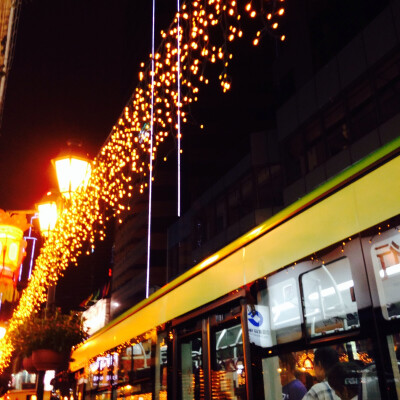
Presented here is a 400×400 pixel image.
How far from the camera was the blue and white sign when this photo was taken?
325 centimetres

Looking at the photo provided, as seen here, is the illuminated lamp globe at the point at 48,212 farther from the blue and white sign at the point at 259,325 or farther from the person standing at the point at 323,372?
the person standing at the point at 323,372

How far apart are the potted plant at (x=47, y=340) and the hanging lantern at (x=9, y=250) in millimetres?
1454

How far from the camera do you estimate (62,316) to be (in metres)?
10.6

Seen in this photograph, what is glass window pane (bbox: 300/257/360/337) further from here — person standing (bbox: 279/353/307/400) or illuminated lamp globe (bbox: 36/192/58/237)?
illuminated lamp globe (bbox: 36/192/58/237)

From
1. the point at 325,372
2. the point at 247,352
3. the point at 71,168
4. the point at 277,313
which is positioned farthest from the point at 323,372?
the point at 71,168

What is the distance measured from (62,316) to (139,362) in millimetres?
6045

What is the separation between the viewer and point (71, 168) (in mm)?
7062

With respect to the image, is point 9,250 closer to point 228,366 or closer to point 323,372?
point 228,366

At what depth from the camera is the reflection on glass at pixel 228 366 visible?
344 centimetres

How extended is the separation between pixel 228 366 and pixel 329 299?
127cm

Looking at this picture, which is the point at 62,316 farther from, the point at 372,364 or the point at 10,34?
the point at 372,364

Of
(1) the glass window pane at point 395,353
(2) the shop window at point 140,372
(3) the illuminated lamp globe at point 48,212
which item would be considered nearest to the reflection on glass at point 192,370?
(2) the shop window at point 140,372

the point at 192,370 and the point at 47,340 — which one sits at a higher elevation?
the point at 47,340

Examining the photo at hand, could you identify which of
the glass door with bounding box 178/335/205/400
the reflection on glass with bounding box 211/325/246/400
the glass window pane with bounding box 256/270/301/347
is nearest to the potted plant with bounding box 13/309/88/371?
the glass door with bounding box 178/335/205/400
